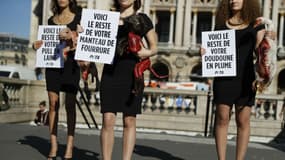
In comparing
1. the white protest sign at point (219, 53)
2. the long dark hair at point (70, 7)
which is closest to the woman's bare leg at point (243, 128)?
the white protest sign at point (219, 53)

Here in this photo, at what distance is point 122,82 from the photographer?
587cm

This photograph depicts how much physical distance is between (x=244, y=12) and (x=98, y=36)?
75.5 inches

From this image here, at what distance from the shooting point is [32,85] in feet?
53.9

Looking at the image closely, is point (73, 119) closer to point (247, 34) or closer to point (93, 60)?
point (93, 60)

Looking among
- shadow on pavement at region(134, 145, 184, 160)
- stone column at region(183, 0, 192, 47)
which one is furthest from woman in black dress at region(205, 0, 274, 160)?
stone column at region(183, 0, 192, 47)

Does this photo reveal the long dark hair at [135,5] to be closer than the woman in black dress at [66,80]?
Yes

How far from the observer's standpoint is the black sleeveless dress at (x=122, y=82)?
5832mm

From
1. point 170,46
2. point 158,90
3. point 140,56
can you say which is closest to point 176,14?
point 170,46

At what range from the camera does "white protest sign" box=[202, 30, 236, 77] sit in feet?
20.5

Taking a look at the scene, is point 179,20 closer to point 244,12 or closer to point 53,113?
point 53,113

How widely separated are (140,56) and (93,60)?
0.73 meters

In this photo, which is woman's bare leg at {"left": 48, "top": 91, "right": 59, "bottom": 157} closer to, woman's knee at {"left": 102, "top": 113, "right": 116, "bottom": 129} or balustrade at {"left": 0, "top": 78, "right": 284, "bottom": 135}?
woman's knee at {"left": 102, "top": 113, "right": 116, "bottom": 129}

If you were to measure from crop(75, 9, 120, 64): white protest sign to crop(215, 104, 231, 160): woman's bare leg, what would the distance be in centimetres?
159

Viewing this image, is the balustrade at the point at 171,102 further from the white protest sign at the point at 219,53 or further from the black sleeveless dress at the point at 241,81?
the black sleeveless dress at the point at 241,81
